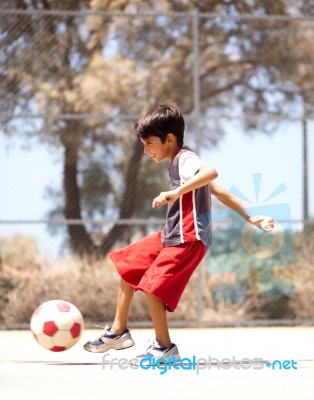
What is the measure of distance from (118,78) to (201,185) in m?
8.52

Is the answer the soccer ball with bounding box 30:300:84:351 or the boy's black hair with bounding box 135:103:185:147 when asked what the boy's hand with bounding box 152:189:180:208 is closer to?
the boy's black hair with bounding box 135:103:185:147

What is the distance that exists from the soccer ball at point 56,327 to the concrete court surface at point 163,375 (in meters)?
0.14

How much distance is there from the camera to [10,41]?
514 inches

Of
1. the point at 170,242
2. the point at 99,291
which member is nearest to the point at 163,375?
the point at 170,242

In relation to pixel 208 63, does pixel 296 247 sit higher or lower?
lower

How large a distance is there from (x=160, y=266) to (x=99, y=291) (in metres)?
5.26

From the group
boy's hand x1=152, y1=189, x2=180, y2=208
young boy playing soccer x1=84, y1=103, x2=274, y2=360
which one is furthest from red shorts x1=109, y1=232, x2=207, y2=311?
boy's hand x1=152, y1=189, x2=180, y2=208

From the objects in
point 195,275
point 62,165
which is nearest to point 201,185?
point 195,275

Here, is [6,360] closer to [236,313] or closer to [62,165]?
[236,313]

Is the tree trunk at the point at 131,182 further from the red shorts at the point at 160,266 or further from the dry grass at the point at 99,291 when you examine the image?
the red shorts at the point at 160,266

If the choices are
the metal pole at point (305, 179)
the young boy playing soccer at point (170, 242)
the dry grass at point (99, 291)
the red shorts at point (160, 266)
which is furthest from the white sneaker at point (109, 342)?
the metal pole at point (305, 179)

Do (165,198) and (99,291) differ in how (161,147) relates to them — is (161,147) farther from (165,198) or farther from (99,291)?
(99,291)

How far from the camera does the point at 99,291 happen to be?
10852 millimetres

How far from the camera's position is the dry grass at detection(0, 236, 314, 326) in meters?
10.6
